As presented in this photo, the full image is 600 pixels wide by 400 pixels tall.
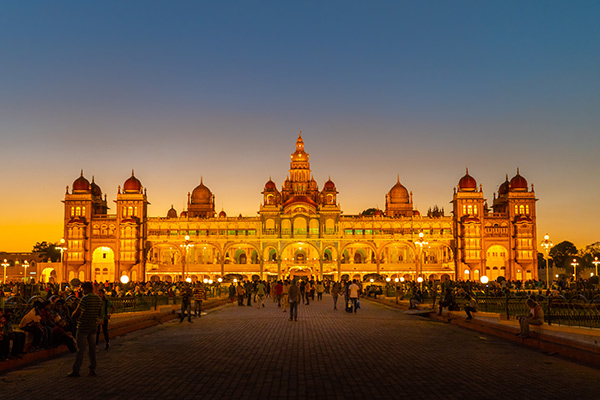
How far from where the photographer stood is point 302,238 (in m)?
92.6

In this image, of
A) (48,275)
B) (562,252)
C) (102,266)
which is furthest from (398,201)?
(48,275)

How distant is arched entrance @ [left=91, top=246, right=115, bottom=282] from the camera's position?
92.8m

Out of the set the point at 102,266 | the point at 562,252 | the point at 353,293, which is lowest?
the point at 353,293

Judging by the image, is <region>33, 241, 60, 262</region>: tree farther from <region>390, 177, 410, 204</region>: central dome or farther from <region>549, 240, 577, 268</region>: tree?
<region>549, 240, 577, 268</region>: tree

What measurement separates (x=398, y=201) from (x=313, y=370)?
97822 mm

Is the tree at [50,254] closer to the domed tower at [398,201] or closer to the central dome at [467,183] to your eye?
the domed tower at [398,201]

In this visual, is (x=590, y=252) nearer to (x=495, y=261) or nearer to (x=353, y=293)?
(x=495, y=261)

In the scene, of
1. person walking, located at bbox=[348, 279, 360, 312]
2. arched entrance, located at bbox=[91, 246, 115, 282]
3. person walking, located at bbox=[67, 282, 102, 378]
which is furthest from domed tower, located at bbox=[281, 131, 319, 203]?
person walking, located at bbox=[67, 282, 102, 378]

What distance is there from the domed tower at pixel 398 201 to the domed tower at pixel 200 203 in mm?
29186

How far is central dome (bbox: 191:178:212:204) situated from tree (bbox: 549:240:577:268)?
6506 centimetres

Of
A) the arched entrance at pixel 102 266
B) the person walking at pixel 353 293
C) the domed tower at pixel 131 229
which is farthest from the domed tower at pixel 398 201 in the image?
the person walking at pixel 353 293

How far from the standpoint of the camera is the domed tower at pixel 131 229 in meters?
91.3

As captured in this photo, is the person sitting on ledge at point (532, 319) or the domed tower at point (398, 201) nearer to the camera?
the person sitting on ledge at point (532, 319)

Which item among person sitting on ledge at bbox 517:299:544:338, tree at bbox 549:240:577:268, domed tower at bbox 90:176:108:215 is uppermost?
domed tower at bbox 90:176:108:215
